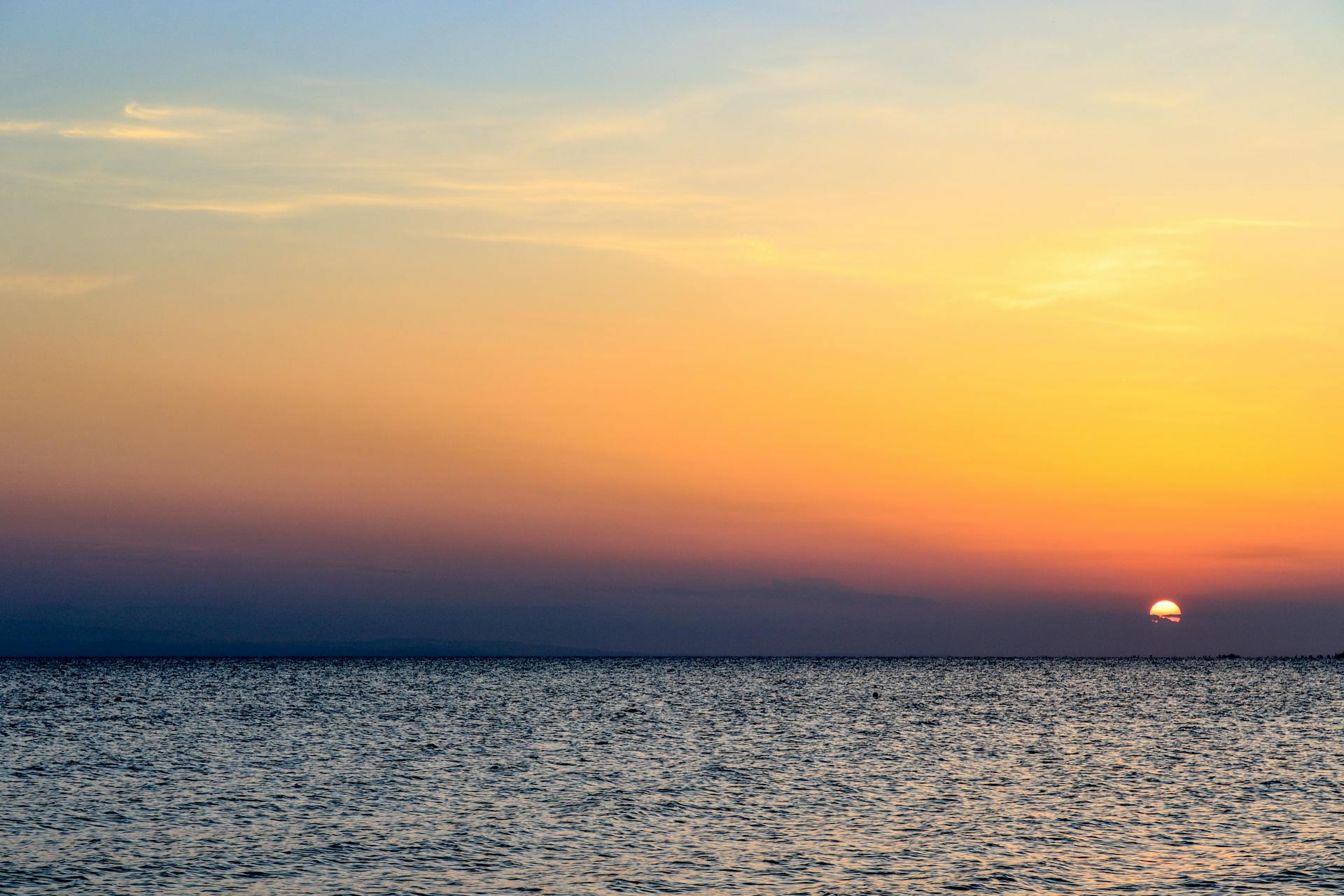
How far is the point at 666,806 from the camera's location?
2208 inches

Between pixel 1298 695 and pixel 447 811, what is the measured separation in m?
161

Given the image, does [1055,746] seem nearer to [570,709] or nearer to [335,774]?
[335,774]

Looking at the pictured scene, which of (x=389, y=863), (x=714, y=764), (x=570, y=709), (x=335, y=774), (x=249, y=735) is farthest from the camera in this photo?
(x=570, y=709)

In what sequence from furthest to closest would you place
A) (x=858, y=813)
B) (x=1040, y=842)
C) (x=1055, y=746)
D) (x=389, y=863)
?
(x=1055, y=746)
(x=858, y=813)
(x=1040, y=842)
(x=389, y=863)

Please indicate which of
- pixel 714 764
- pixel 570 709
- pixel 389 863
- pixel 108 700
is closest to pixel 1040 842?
pixel 389 863

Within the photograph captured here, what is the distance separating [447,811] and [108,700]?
114 m

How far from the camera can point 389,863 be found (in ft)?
141

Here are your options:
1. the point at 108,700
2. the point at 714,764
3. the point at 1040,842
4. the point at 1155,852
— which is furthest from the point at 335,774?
the point at 108,700

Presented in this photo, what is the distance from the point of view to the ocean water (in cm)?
4109

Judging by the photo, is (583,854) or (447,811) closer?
(583,854)

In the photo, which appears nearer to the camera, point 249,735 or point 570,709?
point 249,735

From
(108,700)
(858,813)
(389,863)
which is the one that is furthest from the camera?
(108,700)

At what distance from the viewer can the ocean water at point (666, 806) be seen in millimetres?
41094

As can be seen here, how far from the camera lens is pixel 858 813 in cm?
5428
